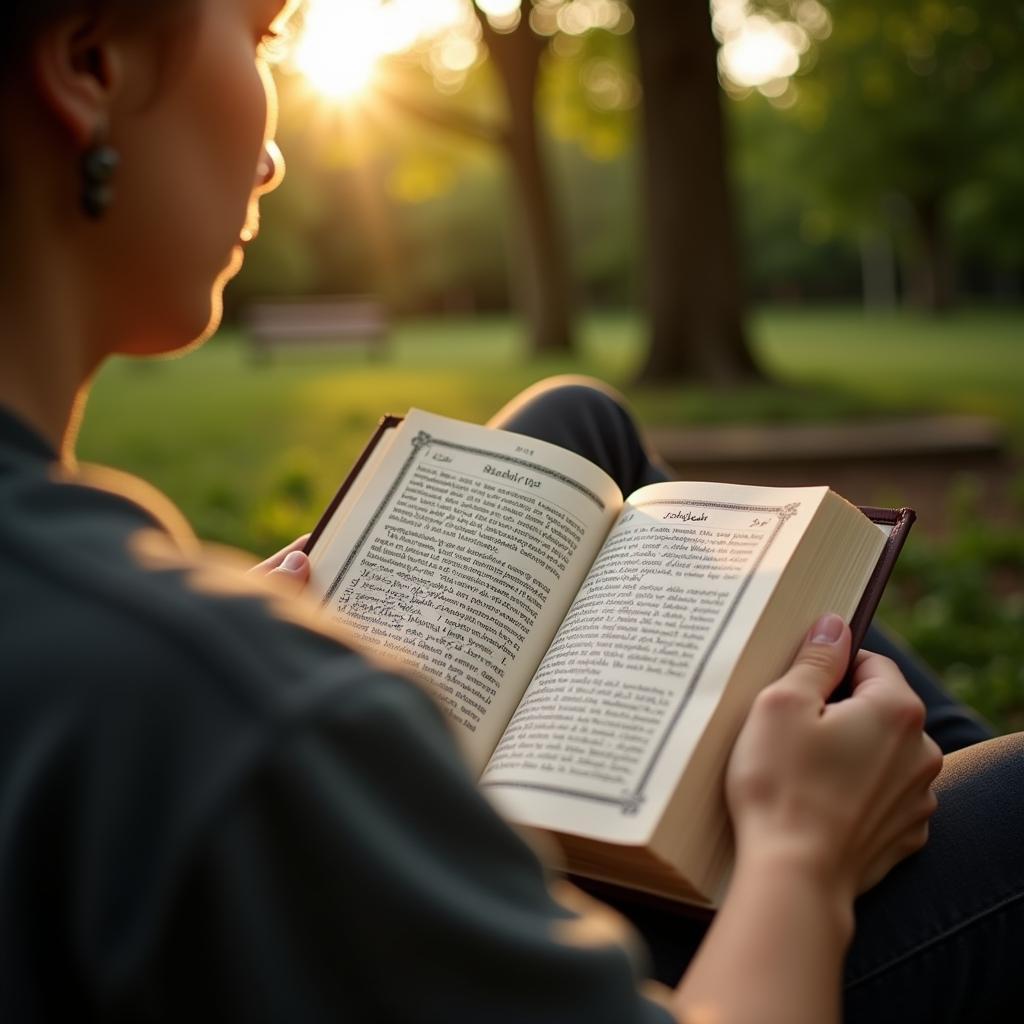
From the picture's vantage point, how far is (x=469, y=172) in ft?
132

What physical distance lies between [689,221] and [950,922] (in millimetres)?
8346

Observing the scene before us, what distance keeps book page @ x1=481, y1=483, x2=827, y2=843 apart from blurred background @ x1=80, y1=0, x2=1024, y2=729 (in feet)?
2.07

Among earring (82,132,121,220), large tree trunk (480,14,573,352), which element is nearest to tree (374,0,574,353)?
large tree trunk (480,14,573,352)

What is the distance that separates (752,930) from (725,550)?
0.51m

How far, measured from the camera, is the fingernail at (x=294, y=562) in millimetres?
1401

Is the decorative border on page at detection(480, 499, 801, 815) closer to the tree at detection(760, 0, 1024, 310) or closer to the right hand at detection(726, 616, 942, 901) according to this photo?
the right hand at detection(726, 616, 942, 901)

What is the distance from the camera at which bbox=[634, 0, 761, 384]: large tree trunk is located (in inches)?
346

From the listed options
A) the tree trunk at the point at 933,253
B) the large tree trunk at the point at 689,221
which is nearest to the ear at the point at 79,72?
the large tree trunk at the point at 689,221

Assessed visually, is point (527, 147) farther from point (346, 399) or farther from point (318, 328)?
point (318, 328)

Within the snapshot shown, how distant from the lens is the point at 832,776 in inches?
37.9

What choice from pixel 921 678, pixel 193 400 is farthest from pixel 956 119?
pixel 921 678

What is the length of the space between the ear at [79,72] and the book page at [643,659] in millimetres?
668

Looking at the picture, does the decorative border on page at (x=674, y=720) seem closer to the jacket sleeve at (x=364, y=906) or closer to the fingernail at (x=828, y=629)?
the fingernail at (x=828, y=629)

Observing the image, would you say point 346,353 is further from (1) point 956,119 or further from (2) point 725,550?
(2) point 725,550
